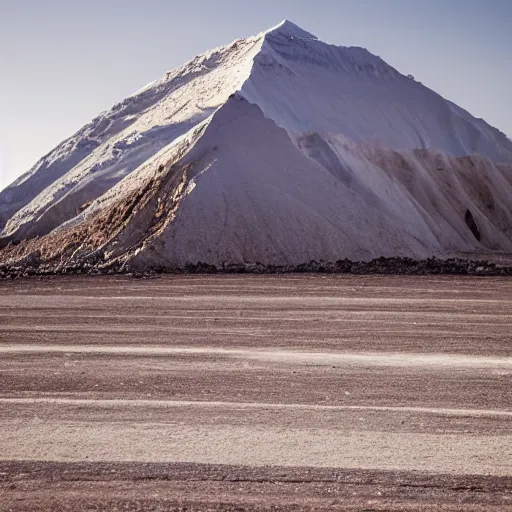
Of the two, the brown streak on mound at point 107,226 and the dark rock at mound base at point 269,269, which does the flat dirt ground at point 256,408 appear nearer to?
the dark rock at mound base at point 269,269

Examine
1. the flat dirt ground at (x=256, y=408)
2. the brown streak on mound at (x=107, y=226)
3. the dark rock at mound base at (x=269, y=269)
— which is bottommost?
the flat dirt ground at (x=256, y=408)

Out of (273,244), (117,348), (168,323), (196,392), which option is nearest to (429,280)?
(273,244)

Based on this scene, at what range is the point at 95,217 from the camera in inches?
1056

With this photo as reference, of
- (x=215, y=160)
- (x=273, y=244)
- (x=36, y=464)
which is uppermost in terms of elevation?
(x=215, y=160)

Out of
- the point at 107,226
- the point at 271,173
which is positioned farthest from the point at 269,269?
the point at 107,226

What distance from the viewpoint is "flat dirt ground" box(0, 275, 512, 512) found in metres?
6.00

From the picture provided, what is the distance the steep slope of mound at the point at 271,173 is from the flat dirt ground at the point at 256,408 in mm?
9198

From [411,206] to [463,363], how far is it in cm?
2222

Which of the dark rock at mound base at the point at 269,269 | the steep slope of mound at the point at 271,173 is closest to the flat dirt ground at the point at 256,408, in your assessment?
the dark rock at mound base at the point at 269,269

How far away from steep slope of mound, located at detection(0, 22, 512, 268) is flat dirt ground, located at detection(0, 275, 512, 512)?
9.20 meters

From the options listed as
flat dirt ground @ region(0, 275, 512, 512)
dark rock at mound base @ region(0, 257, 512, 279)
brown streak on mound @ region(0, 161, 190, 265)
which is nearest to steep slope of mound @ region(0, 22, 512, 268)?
brown streak on mound @ region(0, 161, 190, 265)

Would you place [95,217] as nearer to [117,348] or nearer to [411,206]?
[411,206]

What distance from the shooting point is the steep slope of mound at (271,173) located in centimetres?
2420

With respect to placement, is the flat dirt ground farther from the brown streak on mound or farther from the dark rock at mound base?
the brown streak on mound
